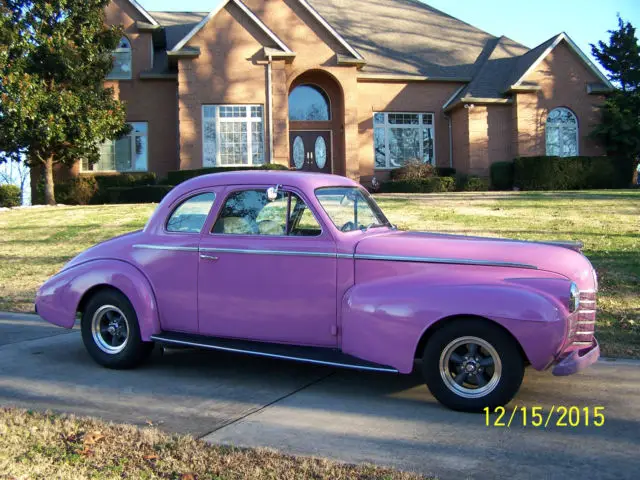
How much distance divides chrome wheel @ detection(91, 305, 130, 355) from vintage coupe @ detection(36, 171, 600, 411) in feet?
0.04

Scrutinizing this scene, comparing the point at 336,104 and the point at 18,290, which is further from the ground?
the point at 336,104

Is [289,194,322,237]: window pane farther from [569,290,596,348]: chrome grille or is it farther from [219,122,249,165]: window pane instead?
[219,122,249,165]: window pane

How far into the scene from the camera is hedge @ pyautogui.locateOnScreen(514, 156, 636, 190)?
72.0 feet

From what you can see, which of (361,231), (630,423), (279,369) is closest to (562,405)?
(630,423)

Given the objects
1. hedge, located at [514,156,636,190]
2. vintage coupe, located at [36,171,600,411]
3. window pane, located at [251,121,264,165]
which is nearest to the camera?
vintage coupe, located at [36,171,600,411]

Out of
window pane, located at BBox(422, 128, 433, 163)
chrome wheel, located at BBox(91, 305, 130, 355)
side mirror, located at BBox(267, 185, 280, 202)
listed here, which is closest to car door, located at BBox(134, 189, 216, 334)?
chrome wheel, located at BBox(91, 305, 130, 355)

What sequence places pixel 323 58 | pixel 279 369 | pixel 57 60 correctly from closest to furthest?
pixel 279 369
pixel 57 60
pixel 323 58

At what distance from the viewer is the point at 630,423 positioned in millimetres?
3967

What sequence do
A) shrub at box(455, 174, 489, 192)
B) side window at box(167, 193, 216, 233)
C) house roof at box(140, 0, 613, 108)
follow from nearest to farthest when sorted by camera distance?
side window at box(167, 193, 216, 233) < shrub at box(455, 174, 489, 192) < house roof at box(140, 0, 613, 108)

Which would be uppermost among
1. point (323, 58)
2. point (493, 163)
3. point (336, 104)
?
point (323, 58)

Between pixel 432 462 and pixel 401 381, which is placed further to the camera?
pixel 401 381

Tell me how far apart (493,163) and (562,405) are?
2002 centimetres

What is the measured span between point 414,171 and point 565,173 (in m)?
5.50

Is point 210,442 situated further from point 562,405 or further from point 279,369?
point 562,405
